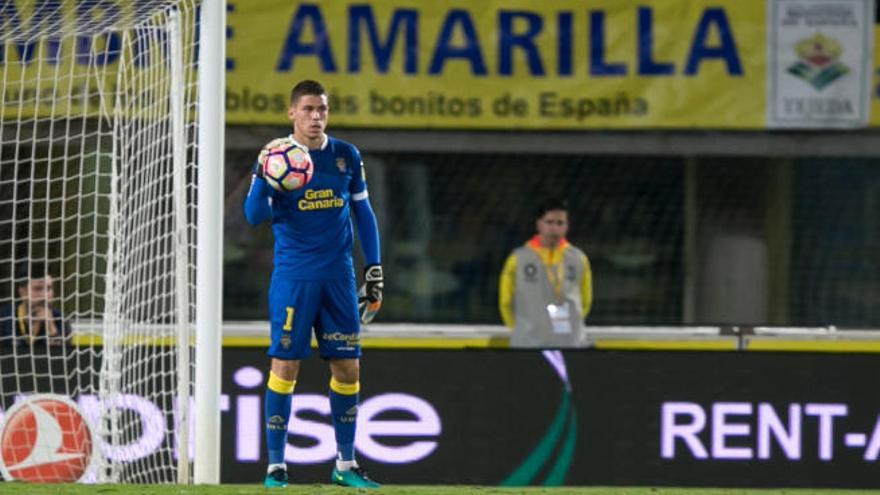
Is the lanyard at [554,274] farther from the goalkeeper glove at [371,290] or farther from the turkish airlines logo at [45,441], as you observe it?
the goalkeeper glove at [371,290]

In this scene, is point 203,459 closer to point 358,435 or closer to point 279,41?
point 358,435

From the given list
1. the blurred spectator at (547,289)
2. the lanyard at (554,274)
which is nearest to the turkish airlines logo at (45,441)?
the blurred spectator at (547,289)

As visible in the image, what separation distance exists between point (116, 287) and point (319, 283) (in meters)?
2.02

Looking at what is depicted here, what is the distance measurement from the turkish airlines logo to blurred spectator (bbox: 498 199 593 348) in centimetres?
244

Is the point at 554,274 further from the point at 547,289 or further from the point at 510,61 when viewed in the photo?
the point at 510,61

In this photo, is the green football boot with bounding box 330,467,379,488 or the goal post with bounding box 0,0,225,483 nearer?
the green football boot with bounding box 330,467,379,488

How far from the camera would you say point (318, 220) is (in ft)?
25.1

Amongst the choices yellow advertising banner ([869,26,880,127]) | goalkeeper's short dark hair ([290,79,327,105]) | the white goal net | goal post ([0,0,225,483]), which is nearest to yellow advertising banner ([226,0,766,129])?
yellow advertising banner ([869,26,880,127])

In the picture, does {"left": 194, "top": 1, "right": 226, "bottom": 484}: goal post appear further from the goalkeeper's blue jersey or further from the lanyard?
the lanyard

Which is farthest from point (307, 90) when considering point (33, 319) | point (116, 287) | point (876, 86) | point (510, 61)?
point (876, 86)

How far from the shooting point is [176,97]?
8.72m

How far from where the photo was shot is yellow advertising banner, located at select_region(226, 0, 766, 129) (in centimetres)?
1208

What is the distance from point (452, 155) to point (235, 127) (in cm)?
127

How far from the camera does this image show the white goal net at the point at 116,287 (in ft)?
29.9
